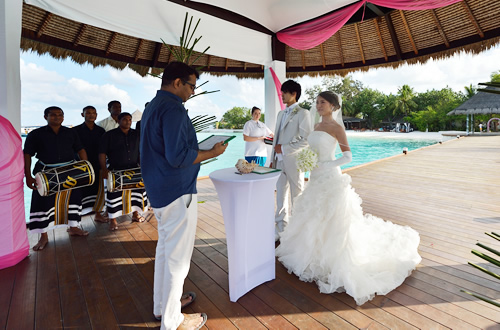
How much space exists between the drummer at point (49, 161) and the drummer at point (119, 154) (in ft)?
1.18

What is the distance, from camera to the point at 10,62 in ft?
8.76

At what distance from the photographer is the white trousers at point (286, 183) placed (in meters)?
3.08

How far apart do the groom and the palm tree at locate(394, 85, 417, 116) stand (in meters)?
37.9

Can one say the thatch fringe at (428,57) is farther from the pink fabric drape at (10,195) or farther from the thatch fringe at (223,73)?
the pink fabric drape at (10,195)

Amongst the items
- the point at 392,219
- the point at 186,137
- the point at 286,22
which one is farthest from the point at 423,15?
the point at 186,137

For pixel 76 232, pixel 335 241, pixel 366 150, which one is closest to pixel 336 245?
pixel 335 241

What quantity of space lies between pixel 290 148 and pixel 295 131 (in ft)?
0.66

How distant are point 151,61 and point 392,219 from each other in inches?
210

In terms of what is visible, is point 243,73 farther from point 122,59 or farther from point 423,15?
point 423,15

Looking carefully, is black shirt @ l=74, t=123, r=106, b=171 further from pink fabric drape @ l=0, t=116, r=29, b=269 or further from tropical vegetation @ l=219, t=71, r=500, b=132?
tropical vegetation @ l=219, t=71, r=500, b=132

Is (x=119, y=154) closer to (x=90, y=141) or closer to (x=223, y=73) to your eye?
(x=90, y=141)

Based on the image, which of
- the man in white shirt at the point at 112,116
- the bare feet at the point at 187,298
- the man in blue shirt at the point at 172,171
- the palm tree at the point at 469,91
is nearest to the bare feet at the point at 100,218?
the man in white shirt at the point at 112,116

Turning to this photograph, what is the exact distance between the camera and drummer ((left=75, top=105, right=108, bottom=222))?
3.82m

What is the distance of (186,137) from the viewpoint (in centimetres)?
163
